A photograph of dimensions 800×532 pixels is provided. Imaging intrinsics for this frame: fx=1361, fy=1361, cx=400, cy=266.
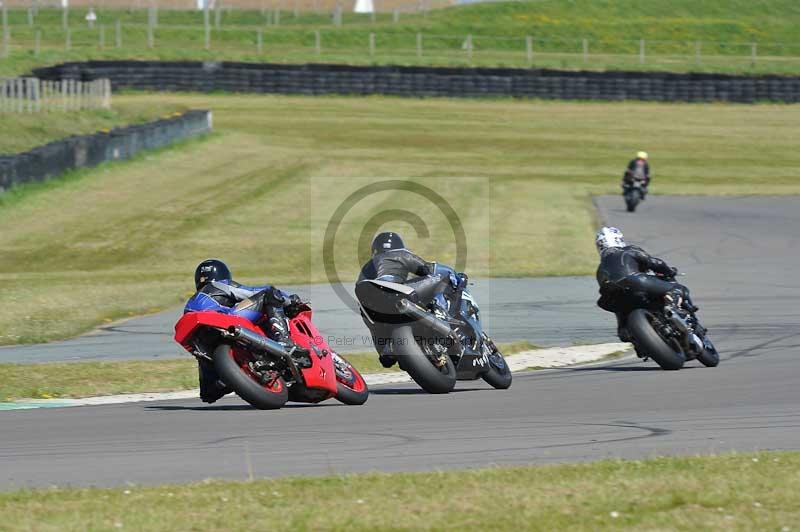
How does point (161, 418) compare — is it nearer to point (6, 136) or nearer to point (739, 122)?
point (6, 136)

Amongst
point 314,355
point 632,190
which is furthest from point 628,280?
point 632,190

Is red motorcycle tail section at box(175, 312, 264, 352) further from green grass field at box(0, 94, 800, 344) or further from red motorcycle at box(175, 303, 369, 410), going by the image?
green grass field at box(0, 94, 800, 344)

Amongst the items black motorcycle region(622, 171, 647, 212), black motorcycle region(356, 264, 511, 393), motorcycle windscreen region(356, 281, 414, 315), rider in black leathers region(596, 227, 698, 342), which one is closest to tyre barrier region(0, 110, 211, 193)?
black motorcycle region(622, 171, 647, 212)

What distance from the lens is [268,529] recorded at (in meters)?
6.49

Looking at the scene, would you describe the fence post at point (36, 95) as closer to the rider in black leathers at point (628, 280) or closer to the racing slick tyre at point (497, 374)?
the rider in black leathers at point (628, 280)

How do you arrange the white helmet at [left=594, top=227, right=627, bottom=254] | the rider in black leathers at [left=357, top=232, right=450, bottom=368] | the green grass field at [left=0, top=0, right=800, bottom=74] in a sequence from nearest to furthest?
1. the rider in black leathers at [left=357, top=232, right=450, bottom=368]
2. the white helmet at [left=594, top=227, right=627, bottom=254]
3. the green grass field at [left=0, top=0, right=800, bottom=74]

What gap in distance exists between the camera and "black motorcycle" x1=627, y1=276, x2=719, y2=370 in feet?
42.5

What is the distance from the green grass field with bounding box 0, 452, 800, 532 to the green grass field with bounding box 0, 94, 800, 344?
365 inches

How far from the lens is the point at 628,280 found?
13.2m

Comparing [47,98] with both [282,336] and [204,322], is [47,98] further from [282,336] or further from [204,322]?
[204,322]

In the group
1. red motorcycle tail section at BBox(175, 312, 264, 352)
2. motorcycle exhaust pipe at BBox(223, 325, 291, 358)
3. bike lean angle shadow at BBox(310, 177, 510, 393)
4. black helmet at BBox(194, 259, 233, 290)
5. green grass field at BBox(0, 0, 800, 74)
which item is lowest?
bike lean angle shadow at BBox(310, 177, 510, 393)

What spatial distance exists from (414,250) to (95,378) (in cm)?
1141

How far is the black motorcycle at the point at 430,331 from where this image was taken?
35.7ft

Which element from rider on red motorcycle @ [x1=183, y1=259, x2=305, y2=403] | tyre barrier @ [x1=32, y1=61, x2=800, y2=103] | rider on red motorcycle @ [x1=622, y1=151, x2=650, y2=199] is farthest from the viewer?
tyre barrier @ [x1=32, y1=61, x2=800, y2=103]
